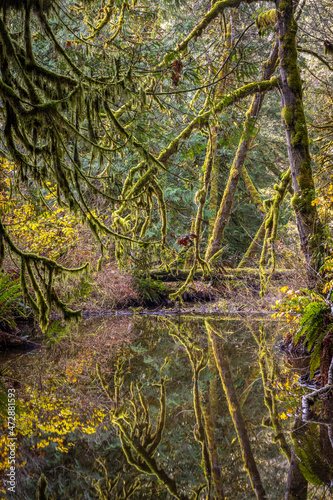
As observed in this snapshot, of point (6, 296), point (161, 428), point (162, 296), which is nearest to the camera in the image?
point (161, 428)

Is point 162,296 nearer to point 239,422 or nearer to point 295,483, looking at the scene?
point 239,422

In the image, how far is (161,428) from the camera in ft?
12.6

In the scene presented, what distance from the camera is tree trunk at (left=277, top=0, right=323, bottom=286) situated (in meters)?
7.20

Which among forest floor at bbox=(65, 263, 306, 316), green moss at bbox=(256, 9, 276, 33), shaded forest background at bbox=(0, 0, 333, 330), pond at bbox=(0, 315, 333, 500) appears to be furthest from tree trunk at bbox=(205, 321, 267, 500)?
forest floor at bbox=(65, 263, 306, 316)

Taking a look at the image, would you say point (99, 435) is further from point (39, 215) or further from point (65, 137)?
point (39, 215)

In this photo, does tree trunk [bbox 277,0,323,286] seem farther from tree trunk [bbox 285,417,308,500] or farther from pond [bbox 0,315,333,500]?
tree trunk [bbox 285,417,308,500]

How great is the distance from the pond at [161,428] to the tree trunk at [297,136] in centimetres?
202

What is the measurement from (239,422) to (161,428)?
0.67 metres

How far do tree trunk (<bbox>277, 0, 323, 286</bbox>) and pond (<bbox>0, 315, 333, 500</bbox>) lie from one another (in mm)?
2016

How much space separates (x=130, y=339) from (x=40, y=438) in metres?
5.03

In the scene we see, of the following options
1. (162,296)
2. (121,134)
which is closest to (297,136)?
(121,134)

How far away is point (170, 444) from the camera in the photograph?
11.5ft

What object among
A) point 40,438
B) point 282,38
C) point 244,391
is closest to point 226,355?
point 244,391

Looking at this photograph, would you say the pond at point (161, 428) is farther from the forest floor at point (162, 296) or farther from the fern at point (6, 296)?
the forest floor at point (162, 296)
